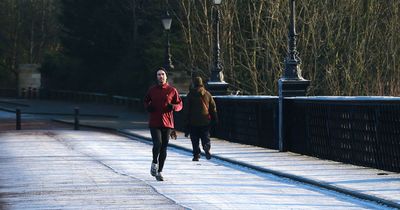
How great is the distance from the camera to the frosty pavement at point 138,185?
12609 mm

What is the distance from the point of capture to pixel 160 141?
52.5ft

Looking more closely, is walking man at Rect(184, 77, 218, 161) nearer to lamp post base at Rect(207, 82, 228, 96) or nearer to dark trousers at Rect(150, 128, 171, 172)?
dark trousers at Rect(150, 128, 171, 172)

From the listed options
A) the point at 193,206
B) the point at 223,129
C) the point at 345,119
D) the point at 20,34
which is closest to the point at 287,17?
the point at 223,129

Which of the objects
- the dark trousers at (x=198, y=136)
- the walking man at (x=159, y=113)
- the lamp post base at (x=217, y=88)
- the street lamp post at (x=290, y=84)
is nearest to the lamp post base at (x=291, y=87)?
the street lamp post at (x=290, y=84)

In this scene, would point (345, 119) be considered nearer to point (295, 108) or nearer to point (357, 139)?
point (357, 139)

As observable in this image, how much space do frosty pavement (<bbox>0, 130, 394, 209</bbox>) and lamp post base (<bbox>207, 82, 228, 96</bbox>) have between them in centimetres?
725

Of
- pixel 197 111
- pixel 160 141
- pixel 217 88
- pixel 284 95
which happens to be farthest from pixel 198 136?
pixel 217 88

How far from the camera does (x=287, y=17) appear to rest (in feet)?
118

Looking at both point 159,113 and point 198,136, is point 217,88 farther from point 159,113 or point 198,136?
point 159,113

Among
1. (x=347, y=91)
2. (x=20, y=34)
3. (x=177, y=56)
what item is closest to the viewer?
(x=347, y=91)

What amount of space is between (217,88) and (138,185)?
15797 mm

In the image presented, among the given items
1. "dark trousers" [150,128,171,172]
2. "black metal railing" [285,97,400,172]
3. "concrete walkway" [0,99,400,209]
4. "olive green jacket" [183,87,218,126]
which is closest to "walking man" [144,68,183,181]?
"dark trousers" [150,128,171,172]

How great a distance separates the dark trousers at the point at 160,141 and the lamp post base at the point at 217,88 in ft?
47.4

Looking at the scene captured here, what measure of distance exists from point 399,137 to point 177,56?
29715 millimetres
